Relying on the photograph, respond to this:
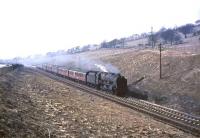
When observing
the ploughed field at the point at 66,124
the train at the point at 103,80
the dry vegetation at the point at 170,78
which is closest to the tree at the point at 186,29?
the dry vegetation at the point at 170,78

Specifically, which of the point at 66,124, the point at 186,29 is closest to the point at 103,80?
the point at 66,124

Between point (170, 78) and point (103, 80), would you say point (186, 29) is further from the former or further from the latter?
point (103, 80)

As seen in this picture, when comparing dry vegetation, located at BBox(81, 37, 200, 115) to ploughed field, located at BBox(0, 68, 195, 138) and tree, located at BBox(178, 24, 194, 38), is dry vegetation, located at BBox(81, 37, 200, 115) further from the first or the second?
tree, located at BBox(178, 24, 194, 38)

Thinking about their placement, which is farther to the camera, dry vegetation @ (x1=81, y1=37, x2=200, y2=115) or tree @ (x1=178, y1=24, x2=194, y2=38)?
tree @ (x1=178, y1=24, x2=194, y2=38)

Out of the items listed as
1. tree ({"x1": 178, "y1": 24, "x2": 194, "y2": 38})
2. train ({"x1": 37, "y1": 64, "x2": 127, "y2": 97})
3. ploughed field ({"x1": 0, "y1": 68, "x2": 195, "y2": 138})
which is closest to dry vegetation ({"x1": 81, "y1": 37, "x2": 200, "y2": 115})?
train ({"x1": 37, "y1": 64, "x2": 127, "y2": 97})

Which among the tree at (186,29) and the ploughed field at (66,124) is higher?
the tree at (186,29)

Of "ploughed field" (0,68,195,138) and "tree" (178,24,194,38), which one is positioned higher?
"tree" (178,24,194,38)

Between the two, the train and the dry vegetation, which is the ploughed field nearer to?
the dry vegetation

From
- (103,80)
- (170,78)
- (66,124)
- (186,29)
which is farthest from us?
(186,29)

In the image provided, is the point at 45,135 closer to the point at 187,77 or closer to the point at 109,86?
the point at 109,86

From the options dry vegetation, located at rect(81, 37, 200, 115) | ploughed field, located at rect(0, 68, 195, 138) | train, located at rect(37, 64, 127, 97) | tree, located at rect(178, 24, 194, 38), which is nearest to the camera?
ploughed field, located at rect(0, 68, 195, 138)

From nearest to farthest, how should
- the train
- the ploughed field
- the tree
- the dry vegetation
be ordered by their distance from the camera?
the ploughed field → the train → the dry vegetation → the tree

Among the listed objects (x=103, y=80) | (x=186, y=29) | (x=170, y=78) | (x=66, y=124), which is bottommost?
(x=170, y=78)

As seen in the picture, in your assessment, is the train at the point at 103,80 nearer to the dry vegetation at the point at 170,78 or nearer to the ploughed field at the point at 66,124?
the dry vegetation at the point at 170,78
